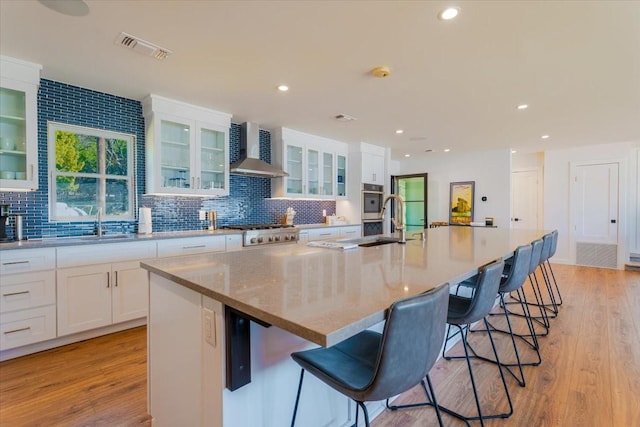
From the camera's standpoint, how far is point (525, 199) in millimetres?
6902

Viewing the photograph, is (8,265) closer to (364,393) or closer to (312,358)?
(312,358)

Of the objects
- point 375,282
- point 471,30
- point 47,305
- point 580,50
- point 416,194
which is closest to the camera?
point 375,282

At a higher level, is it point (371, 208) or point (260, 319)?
point (371, 208)

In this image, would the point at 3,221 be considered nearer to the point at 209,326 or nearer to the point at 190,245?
the point at 190,245

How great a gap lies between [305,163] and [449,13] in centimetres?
325

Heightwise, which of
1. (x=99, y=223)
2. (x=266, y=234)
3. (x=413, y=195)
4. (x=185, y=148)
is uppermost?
(x=185, y=148)

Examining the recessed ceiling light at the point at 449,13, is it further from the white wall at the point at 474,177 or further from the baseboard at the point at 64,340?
the white wall at the point at 474,177

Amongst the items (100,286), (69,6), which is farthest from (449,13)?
Answer: (100,286)

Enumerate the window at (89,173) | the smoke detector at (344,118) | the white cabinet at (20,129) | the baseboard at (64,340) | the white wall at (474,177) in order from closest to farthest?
the baseboard at (64,340) → the white cabinet at (20,129) → the window at (89,173) → the smoke detector at (344,118) → the white wall at (474,177)

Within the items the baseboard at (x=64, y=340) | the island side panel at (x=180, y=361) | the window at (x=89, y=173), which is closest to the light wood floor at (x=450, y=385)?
the baseboard at (x=64, y=340)

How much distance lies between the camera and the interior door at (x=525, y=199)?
680 cm

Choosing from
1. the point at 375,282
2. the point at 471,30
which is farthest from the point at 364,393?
the point at 471,30

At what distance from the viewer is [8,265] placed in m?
2.33

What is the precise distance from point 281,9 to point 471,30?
1288 mm
